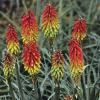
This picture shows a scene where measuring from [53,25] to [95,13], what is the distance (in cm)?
269

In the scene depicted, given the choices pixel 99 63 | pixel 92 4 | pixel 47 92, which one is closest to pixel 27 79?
pixel 47 92

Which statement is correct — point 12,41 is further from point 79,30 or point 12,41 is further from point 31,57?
point 79,30

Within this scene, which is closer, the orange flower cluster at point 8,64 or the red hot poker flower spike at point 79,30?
the orange flower cluster at point 8,64

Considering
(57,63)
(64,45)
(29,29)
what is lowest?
(57,63)

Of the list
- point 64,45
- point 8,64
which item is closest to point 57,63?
point 8,64

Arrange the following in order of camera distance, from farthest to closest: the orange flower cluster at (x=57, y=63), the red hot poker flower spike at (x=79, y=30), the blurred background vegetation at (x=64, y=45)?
the blurred background vegetation at (x=64, y=45), the red hot poker flower spike at (x=79, y=30), the orange flower cluster at (x=57, y=63)

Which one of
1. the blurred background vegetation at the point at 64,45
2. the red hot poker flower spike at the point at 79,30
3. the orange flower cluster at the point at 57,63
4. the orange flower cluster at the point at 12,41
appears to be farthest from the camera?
the blurred background vegetation at the point at 64,45

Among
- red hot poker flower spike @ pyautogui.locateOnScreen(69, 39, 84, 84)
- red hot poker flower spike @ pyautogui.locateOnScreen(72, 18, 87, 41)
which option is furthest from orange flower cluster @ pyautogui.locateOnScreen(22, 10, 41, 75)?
red hot poker flower spike @ pyautogui.locateOnScreen(72, 18, 87, 41)

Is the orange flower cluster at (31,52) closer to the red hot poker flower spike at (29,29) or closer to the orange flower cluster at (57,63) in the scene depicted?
the red hot poker flower spike at (29,29)

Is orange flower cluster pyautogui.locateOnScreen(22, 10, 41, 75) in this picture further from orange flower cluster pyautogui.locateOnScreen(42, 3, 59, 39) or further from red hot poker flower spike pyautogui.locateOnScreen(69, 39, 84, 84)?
red hot poker flower spike pyautogui.locateOnScreen(69, 39, 84, 84)

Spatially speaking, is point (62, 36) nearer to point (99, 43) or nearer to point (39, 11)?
point (39, 11)

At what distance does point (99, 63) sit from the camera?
13.6 feet

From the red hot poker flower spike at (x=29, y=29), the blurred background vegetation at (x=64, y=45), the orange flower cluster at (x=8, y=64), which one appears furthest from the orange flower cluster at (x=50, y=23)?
the blurred background vegetation at (x=64, y=45)

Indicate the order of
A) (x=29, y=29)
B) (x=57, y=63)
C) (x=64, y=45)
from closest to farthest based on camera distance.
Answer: (x=57, y=63) < (x=29, y=29) < (x=64, y=45)
